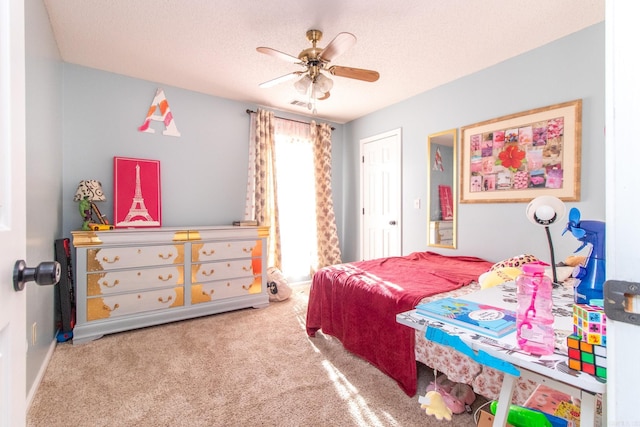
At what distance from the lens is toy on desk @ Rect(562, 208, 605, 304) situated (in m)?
1.02

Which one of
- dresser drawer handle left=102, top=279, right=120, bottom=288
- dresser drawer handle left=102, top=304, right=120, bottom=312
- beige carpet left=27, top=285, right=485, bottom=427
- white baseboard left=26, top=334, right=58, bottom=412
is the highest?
dresser drawer handle left=102, top=279, right=120, bottom=288

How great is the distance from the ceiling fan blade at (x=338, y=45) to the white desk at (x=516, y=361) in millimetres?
1677

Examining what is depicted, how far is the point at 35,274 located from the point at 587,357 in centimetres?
123

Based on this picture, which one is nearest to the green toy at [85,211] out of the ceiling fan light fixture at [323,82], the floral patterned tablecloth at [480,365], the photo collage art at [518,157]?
the ceiling fan light fixture at [323,82]

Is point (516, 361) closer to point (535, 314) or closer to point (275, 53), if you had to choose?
point (535, 314)

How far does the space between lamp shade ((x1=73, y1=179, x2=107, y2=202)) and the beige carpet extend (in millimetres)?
1254

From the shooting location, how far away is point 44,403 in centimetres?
168

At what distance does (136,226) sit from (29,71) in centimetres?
170

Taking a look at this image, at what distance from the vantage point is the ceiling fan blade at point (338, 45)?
1822 millimetres

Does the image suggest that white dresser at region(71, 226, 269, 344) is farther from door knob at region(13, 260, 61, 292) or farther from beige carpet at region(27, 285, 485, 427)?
door knob at region(13, 260, 61, 292)

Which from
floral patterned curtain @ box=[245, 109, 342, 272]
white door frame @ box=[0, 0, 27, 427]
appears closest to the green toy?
floral patterned curtain @ box=[245, 109, 342, 272]

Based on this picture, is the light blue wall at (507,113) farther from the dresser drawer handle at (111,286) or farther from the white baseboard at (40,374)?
the white baseboard at (40,374)

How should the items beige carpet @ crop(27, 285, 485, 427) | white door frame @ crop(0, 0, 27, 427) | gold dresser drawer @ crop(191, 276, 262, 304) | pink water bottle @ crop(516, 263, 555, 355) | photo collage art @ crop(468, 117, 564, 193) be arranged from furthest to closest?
gold dresser drawer @ crop(191, 276, 262, 304)
photo collage art @ crop(468, 117, 564, 193)
beige carpet @ crop(27, 285, 485, 427)
pink water bottle @ crop(516, 263, 555, 355)
white door frame @ crop(0, 0, 27, 427)

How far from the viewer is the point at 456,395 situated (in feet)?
5.49
